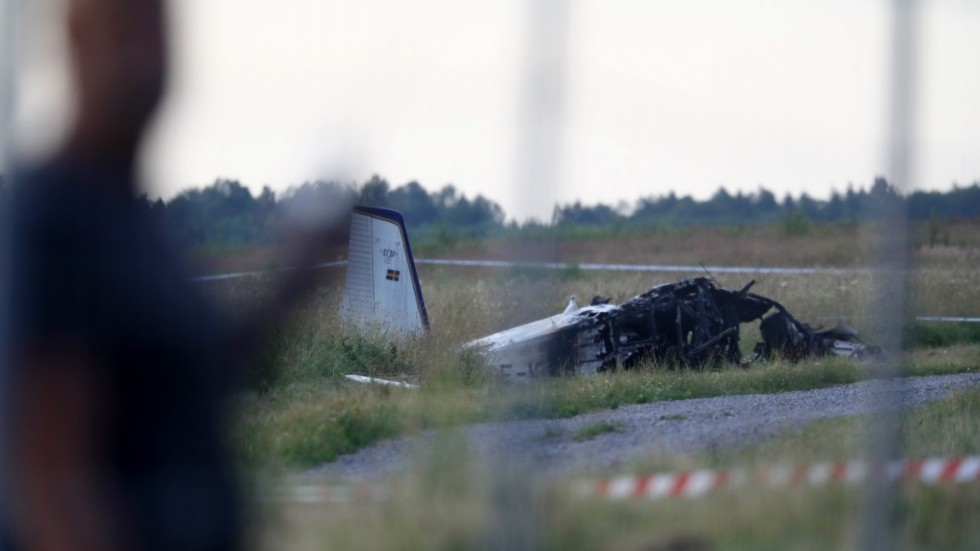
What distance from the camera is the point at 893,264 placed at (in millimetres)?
3227

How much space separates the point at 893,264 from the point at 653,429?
325 cm

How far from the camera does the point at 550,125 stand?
2795 mm

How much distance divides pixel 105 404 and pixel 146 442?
11cm

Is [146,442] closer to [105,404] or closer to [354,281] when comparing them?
[105,404]

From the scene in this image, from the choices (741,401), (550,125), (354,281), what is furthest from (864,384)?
(550,125)

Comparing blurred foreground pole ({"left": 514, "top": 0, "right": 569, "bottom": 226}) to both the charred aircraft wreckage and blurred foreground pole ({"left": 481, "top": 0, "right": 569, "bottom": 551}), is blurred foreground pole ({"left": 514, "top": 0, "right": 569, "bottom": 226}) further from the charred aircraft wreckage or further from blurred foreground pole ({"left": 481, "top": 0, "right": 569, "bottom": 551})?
the charred aircraft wreckage

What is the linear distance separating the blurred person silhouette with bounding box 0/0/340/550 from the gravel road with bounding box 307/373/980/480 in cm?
101

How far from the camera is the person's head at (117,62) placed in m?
1.96

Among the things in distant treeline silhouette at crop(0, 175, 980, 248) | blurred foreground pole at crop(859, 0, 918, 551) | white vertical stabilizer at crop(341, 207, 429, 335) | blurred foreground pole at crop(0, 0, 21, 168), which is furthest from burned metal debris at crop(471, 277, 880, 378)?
blurred foreground pole at crop(0, 0, 21, 168)

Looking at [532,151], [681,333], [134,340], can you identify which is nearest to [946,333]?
[681,333]

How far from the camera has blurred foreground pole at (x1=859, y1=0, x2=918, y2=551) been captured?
3.21 metres

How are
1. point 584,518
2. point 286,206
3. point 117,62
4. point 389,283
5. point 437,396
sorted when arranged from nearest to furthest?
point 117,62 → point 286,206 → point 584,518 → point 437,396 → point 389,283

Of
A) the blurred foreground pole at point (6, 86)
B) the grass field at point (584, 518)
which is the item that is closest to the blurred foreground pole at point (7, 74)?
the blurred foreground pole at point (6, 86)

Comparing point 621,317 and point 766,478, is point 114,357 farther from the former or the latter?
point 621,317
